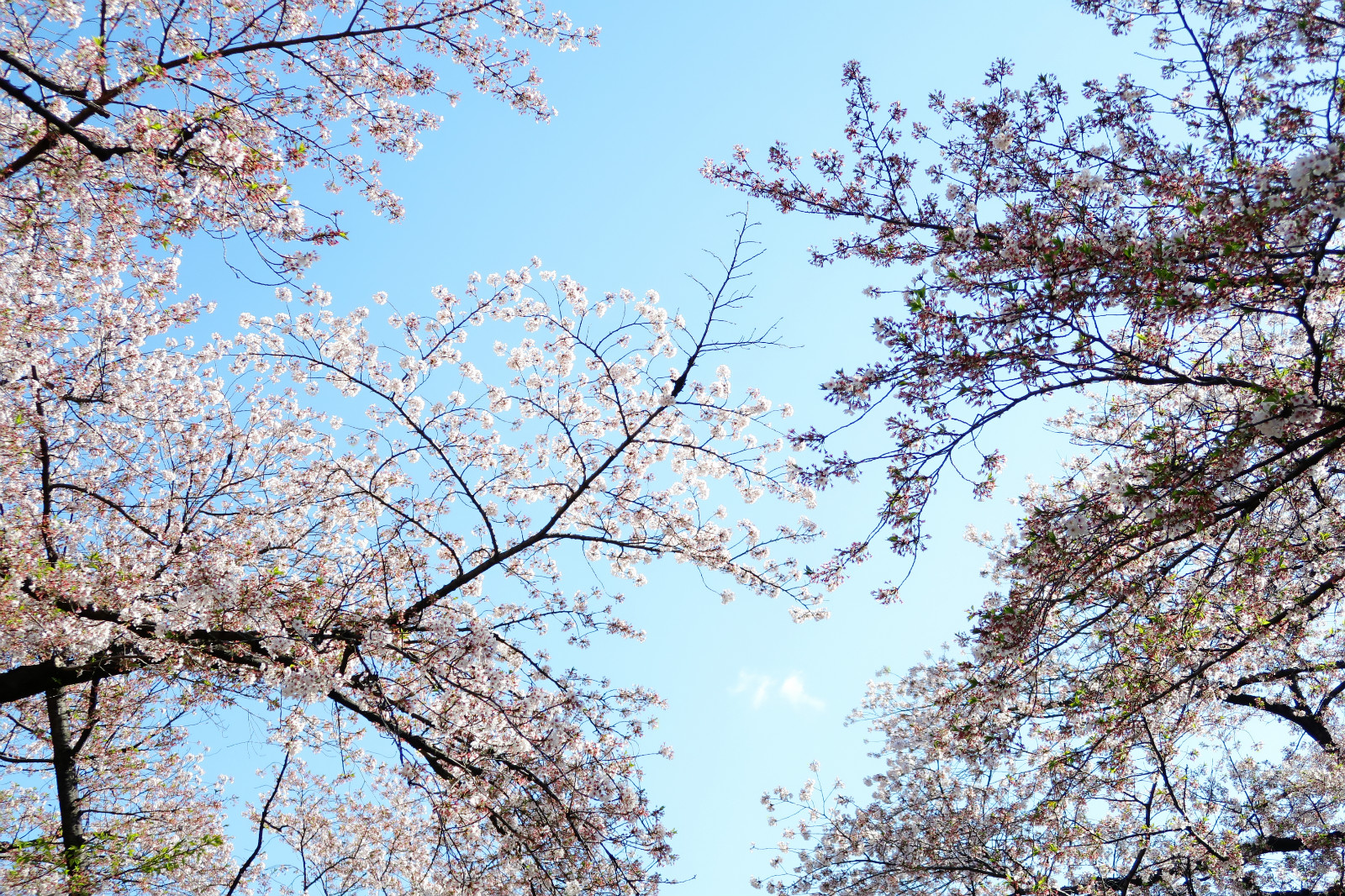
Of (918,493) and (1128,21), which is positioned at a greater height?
(1128,21)

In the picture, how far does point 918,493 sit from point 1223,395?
3.24 meters

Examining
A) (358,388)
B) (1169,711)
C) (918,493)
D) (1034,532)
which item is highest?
(358,388)

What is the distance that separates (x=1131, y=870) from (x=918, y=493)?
237 inches

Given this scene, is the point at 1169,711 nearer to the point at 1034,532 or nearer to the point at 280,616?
the point at 1034,532

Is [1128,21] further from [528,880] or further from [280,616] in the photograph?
[528,880]

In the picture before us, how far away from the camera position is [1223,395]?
631cm

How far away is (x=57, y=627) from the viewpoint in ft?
19.7

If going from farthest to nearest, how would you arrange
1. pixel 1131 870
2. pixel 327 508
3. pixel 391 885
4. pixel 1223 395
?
pixel 391 885
pixel 327 508
pixel 1131 870
pixel 1223 395

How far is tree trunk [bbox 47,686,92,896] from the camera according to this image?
7508 millimetres

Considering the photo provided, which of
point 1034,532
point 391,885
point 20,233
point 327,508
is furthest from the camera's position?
point 391,885

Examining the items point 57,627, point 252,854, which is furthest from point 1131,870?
point 57,627

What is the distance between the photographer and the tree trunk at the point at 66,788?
7508mm

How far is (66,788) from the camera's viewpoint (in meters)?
7.70

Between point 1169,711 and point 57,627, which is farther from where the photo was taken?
point 1169,711
